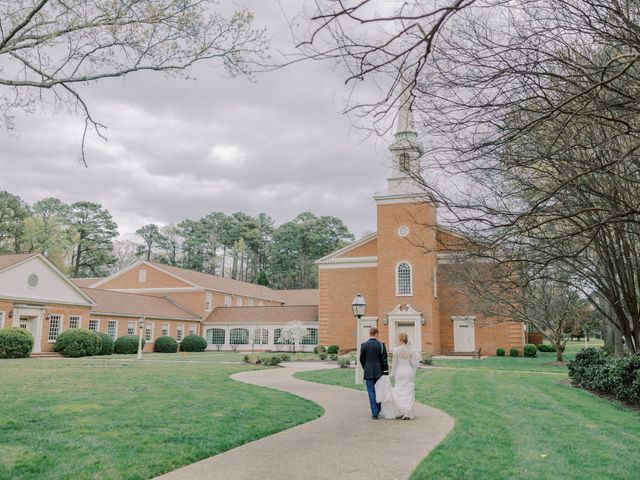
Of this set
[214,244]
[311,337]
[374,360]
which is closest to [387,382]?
[374,360]

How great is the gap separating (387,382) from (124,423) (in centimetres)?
451

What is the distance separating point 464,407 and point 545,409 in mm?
1653

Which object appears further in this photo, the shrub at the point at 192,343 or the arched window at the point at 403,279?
the shrub at the point at 192,343

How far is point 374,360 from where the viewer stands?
9.93 metres

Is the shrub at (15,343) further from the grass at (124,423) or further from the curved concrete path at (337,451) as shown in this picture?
the curved concrete path at (337,451)

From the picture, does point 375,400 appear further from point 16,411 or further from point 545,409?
point 16,411

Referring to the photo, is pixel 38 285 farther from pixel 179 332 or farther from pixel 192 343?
pixel 179 332

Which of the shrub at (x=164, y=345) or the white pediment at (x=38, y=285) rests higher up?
the white pediment at (x=38, y=285)

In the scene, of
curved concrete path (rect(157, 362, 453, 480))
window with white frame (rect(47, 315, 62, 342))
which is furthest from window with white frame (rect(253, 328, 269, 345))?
curved concrete path (rect(157, 362, 453, 480))

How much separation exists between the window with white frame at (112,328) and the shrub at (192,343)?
20.5 ft

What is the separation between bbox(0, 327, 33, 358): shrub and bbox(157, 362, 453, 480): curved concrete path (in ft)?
74.6

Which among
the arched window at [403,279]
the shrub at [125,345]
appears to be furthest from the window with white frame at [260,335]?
the arched window at [403,279]

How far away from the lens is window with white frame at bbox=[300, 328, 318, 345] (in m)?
44.5

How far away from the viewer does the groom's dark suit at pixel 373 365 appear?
9773 mm
